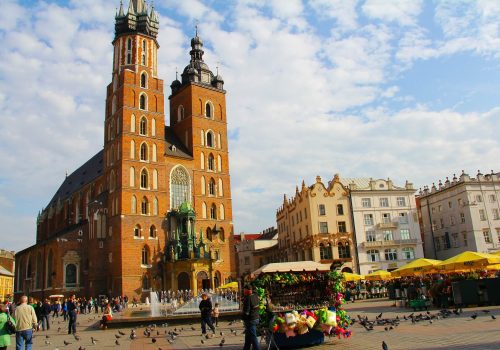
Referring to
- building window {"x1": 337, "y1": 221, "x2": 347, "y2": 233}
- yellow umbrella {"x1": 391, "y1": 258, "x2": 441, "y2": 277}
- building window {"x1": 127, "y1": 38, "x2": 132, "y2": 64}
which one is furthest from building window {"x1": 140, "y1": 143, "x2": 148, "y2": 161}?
yellow umbrella {"x1": 391, "y1": 258, "x2": 441, "y2": 277}

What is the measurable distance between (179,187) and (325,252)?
18.8m

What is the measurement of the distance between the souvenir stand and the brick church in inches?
1438

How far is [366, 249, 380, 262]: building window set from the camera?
52.6m

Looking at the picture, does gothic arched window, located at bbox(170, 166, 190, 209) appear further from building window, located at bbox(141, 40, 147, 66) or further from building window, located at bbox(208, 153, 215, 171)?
building window, located at bbox(141, 40, 147, 66)

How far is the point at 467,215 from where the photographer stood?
5141 centimetres

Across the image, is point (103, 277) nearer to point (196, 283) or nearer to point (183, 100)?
point (196, 283)

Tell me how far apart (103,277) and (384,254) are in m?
31.8

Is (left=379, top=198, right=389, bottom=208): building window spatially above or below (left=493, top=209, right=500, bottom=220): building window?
above

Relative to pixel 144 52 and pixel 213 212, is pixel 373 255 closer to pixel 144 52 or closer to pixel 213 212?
pixel 213 212

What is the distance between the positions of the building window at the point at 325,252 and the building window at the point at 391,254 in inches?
254

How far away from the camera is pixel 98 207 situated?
52.2m

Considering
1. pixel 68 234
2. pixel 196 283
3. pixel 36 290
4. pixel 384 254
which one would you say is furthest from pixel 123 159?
pixel 384 254

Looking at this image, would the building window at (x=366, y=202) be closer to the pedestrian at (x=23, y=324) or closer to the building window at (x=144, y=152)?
the building window at (x=144, y=152)

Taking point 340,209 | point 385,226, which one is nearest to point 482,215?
Answer: point 385,226
